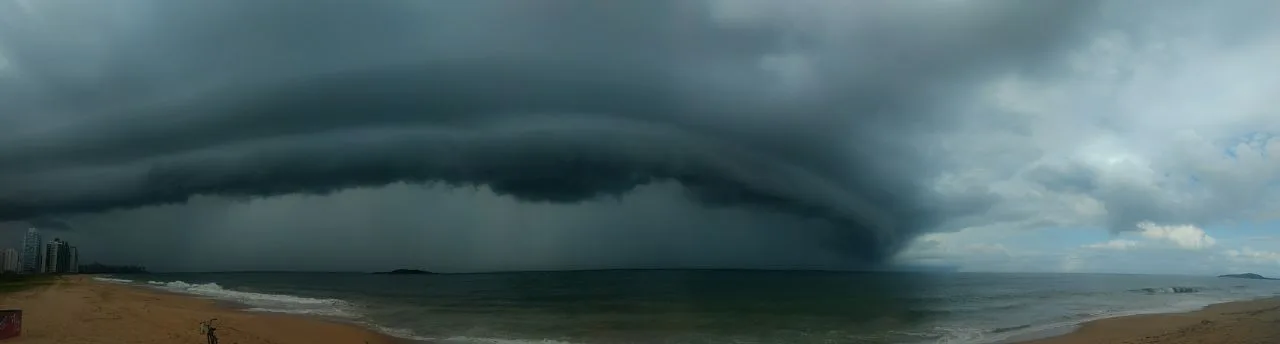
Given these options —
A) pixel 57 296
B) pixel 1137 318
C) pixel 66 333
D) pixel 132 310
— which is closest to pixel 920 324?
pixel 1137 318

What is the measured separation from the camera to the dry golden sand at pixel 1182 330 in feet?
81.8

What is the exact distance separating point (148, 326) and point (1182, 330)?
41.4 meters

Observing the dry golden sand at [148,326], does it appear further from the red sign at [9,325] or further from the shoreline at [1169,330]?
the shoreline at [1169,330]

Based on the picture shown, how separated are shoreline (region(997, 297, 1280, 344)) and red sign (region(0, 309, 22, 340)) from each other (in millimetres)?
33939

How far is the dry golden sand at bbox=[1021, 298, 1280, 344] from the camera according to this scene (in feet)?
81.8

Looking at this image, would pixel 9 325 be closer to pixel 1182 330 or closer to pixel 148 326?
pixel 148 326

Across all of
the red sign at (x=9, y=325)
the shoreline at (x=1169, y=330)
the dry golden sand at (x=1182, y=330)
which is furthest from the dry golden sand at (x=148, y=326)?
the dry golden sand at (x=1182, y=330)

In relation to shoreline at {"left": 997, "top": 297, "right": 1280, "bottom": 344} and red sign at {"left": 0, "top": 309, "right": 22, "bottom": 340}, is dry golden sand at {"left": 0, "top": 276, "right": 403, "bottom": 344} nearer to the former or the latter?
red sign at {"left": 0, "top": 309, "right": 22, "bottom": 340}

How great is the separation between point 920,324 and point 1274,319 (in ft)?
53.5

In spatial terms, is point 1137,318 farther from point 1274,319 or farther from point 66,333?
point 66,333

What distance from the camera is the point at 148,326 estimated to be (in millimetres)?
24672

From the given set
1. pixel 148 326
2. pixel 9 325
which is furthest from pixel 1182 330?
pixel 9 325

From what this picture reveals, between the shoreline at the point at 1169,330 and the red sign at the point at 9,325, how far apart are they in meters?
33.9

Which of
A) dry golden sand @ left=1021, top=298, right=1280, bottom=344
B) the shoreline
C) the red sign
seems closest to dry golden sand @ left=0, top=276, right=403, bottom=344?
the red sign
